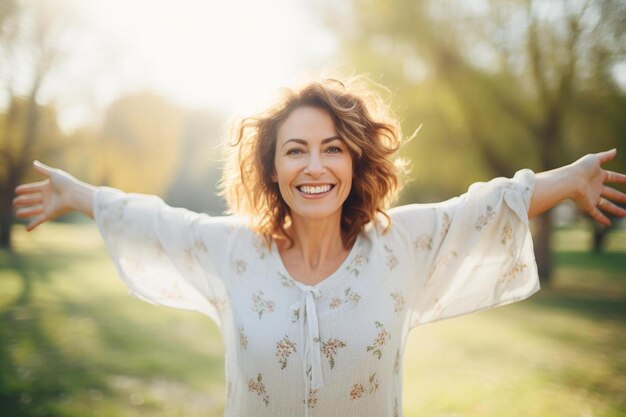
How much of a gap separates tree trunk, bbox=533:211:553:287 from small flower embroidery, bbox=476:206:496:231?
32.8ft

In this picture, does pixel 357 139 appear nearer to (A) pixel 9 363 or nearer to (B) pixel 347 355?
(B) pixel 347 355

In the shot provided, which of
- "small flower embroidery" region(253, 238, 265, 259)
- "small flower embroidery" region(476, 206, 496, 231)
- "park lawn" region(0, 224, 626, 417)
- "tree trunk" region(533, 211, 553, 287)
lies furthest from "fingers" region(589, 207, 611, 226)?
"tree trunk" region(533, 211, 553, 287)

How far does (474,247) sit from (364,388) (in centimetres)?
75

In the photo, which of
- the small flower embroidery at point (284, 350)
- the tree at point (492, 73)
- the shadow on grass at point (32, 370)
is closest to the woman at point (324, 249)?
the small flower embroidery at point (284, 350)

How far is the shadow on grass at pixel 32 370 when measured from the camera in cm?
378

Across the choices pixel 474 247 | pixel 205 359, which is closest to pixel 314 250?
pixel 474 247

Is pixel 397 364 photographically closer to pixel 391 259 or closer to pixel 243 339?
pixel 391 259

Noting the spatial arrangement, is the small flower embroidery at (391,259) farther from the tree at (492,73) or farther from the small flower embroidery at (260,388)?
the tree at (492,73)

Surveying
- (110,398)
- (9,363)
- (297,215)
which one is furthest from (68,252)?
(297,215)

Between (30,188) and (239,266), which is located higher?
(30,188)

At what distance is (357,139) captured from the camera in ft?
6.56

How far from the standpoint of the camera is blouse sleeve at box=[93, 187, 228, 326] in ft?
7.12

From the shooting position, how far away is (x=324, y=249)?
2105mm

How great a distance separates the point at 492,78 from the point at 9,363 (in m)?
10.1
